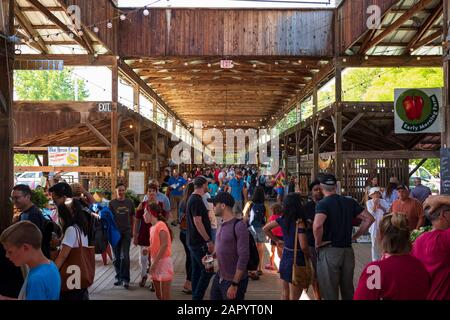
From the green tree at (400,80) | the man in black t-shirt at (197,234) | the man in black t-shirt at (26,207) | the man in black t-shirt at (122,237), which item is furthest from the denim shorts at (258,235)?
the green tree at (400,80)

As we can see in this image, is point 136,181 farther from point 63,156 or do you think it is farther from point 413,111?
point 413,111

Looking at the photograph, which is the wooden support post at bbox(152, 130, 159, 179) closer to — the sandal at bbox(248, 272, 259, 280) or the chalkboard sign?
the sandal at bbox(248, 272, 259, 280)

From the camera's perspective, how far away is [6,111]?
7836 millimetres

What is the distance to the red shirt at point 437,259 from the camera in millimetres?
3396

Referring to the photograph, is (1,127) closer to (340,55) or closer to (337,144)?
(337,144)

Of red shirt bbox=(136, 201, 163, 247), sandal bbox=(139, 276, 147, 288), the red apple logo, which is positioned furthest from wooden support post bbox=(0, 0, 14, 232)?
the red apple logo

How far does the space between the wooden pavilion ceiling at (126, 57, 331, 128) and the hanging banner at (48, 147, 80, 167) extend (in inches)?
173

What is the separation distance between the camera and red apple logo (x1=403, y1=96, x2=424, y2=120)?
1330 centimetres

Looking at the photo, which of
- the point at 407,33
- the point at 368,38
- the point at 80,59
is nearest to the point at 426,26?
the point at 407,33

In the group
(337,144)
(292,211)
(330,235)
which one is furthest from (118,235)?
(337,144)

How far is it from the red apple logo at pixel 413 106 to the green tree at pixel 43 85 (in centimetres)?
4220

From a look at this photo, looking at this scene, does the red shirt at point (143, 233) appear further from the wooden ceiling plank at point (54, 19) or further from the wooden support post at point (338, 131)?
the wooden support post at point (338, 131)

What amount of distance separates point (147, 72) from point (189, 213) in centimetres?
1636

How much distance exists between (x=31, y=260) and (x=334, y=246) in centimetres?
306
